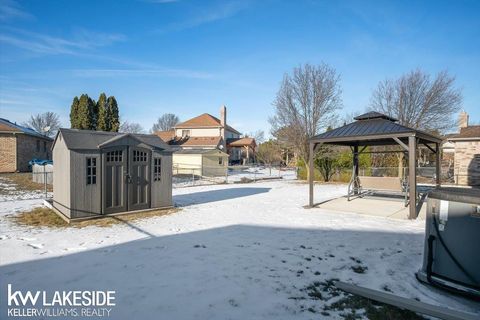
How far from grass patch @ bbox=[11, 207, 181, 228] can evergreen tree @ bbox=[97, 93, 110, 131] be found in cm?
2451

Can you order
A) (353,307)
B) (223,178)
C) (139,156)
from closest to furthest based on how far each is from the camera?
(353,307) < (139,156) < (223,178)

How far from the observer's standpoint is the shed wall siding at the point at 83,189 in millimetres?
7801

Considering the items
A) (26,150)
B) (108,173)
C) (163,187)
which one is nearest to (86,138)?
(108,173)

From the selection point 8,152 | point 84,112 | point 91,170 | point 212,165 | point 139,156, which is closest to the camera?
point 91,170

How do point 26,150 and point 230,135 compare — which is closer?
point 26,150

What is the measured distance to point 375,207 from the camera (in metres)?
10.0

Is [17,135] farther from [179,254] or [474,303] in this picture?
[474,303]

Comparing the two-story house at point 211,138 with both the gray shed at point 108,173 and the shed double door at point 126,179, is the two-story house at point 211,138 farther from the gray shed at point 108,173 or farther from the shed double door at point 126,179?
the shed double door at point 126,179

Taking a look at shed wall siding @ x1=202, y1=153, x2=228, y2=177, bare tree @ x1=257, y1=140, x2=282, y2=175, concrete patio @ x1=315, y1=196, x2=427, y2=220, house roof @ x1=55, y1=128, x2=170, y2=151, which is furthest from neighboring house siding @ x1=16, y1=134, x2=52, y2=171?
bare tree @ x1=257, y1=140, x2=282, y2=175

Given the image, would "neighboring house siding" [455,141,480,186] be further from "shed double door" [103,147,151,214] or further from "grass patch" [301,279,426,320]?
"shed double door" [103,147,151,214]

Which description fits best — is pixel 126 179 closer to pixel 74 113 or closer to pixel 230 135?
pixel 74 113

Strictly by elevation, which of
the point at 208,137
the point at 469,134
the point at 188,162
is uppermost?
the point at 208,137

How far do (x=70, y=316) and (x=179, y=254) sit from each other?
2160mm

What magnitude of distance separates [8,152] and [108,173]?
810 inches
